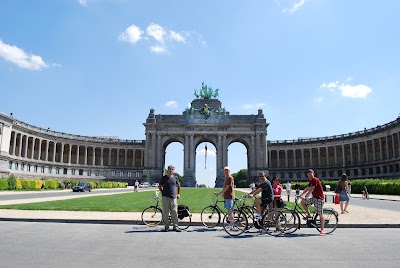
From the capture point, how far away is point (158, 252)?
32.4 feet

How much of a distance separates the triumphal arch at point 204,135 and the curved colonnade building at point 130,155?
7311 millimetres

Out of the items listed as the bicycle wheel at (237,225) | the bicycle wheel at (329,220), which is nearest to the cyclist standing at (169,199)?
the bicycle wheel at (237,225)

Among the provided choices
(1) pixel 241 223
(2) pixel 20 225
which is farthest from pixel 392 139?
(2) pixel 20 225

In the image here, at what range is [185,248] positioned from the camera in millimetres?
10531

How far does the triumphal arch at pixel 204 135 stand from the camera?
328ft

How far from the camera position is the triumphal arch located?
328 ft

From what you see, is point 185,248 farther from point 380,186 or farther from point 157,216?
point 380,186

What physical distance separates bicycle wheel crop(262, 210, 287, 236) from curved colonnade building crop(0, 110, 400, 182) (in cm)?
6615

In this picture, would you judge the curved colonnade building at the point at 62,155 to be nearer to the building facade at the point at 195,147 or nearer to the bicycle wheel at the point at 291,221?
the building facade at the point at 195,147

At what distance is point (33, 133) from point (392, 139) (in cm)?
8338

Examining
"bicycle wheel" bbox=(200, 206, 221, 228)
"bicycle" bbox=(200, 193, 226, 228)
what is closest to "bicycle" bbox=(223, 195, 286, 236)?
"bicycle" bbox=(200, 193, 226, 228)

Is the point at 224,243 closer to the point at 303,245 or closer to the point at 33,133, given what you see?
the point at 303,245

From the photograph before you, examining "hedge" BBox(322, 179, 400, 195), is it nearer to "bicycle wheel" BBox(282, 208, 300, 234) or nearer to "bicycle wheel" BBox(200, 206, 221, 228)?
"bicycle wheel" BBox(282, 208, 300, 234)

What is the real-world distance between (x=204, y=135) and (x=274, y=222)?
88.1 m
